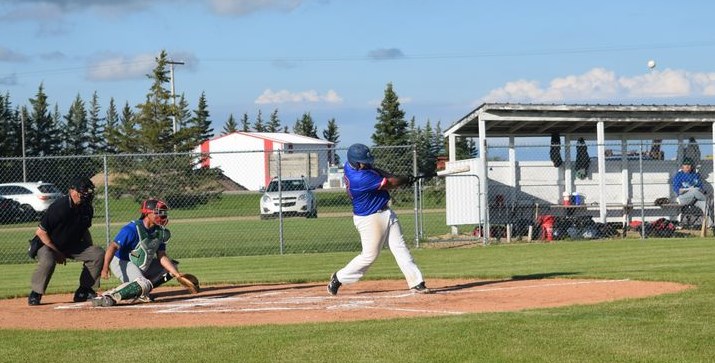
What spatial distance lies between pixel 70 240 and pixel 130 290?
1297 mm

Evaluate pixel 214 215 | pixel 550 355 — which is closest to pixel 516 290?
pixel 550 355

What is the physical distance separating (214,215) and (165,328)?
80.1 feet

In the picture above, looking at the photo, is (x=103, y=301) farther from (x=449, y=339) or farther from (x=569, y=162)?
(x=569, y=162)

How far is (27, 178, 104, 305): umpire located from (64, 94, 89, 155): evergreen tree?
67706mm

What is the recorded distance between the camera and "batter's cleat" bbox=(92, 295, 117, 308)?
498 inches

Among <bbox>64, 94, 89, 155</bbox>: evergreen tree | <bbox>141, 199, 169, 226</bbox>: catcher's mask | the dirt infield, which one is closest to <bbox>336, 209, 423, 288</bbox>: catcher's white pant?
the dirt infield

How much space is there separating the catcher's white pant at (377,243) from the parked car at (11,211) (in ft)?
78.1

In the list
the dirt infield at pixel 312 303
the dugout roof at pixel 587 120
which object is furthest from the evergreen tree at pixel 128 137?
the dirt infield at pixel 312 303

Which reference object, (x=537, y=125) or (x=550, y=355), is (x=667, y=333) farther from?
(x=537, y=125)

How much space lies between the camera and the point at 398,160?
123ft

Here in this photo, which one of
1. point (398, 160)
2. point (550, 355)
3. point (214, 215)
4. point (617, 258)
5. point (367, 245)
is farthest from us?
Answer: point (398, 160)

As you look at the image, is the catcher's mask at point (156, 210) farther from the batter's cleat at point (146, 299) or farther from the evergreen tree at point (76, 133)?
the evergreen tree at point (76, 133)

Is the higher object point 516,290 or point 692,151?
point 692,151

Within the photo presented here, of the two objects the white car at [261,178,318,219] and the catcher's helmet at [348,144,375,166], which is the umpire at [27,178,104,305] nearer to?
the catcher's helmet at [348,144,375,166]
